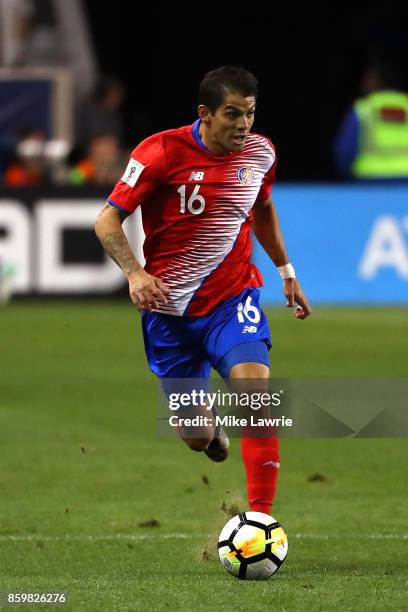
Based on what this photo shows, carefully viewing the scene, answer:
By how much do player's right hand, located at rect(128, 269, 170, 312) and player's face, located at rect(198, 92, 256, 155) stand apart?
2.30 ft

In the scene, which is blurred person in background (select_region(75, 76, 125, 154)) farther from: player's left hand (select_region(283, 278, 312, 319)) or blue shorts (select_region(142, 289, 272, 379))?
blue shorts (select_region(142, 289, 272, 379))

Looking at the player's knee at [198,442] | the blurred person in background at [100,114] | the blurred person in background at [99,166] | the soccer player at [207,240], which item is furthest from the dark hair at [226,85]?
the blurred person in background at [100,114]

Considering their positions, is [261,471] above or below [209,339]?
below

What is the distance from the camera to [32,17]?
2261cm

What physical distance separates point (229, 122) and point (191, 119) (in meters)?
19.4

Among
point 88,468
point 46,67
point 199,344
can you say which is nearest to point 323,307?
point 46,67

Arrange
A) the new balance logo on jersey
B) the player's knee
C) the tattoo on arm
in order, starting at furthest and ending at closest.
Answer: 1. the player's knee
2. the new balance logo on jersey
3. the tattoo on arm

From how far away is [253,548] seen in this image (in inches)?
250

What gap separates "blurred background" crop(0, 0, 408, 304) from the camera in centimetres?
1722

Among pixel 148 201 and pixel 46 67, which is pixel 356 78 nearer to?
pixel 46 67

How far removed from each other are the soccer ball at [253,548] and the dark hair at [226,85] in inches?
67.3

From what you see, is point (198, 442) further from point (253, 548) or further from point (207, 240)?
point (253, 548)

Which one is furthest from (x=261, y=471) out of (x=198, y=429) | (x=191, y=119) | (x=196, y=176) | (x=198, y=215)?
(x=191, y=119)

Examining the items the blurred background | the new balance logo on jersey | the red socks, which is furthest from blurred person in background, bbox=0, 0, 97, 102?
the red socks
